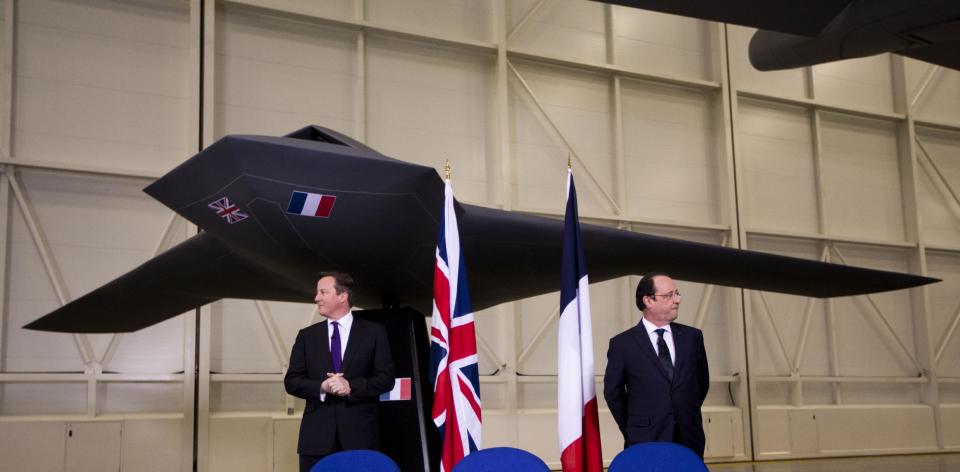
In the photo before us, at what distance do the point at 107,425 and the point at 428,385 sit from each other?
19.9 ft

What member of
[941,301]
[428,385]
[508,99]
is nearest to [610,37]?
[508,99]

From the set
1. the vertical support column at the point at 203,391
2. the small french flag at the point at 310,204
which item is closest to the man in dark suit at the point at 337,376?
the small french flag at the point at 310,204

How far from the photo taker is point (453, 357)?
17.4 ft

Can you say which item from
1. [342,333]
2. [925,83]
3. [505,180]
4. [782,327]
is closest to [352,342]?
[342,333]

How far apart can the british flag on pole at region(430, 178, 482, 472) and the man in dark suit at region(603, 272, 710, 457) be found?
82 centimetres

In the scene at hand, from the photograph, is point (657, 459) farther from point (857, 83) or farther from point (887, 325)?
point (857, 83)

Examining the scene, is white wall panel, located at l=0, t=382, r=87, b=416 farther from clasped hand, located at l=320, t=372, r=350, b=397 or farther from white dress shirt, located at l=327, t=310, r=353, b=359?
clasped hand, located at l=320, t=372, r=350, b=397

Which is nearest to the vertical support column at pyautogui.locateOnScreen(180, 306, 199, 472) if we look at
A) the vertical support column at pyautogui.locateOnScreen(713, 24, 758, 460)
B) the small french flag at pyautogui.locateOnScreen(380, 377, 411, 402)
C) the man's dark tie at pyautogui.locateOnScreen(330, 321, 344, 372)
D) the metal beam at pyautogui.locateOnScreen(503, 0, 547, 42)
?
the small french flag at pyautogui.locateOnScreen(380, 377, 411, 402)

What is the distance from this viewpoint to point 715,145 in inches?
656

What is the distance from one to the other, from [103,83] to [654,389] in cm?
973

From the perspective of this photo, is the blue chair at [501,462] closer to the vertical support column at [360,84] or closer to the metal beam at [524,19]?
the vertical support column at [360,84]

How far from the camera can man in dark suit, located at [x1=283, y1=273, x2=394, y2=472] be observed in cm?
540

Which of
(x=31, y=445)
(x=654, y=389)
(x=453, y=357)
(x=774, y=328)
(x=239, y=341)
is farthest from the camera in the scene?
(x=774, y=328)

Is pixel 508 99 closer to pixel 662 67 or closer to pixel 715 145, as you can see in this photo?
pixel 662 67
